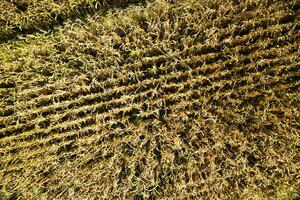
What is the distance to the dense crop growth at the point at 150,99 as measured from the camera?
2.01 meters

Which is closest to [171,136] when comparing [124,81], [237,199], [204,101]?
[204,101]

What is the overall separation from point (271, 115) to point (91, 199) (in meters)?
1.27

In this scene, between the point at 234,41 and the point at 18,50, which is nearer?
the point at 234,41

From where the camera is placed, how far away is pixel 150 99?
2.10m

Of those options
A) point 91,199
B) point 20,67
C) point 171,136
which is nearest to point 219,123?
point 171,136

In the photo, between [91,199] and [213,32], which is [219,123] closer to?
[213,32]

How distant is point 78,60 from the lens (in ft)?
7.09

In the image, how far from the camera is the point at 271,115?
202 cm

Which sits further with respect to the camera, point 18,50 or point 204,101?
point 18,50

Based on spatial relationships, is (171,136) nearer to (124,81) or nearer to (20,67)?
(124,81)

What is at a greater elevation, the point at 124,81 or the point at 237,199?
the point at 124,81

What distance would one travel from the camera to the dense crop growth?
6.59 feet

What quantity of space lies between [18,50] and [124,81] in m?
0.73

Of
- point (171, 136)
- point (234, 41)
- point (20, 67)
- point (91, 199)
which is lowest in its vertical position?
point (91, 199)
